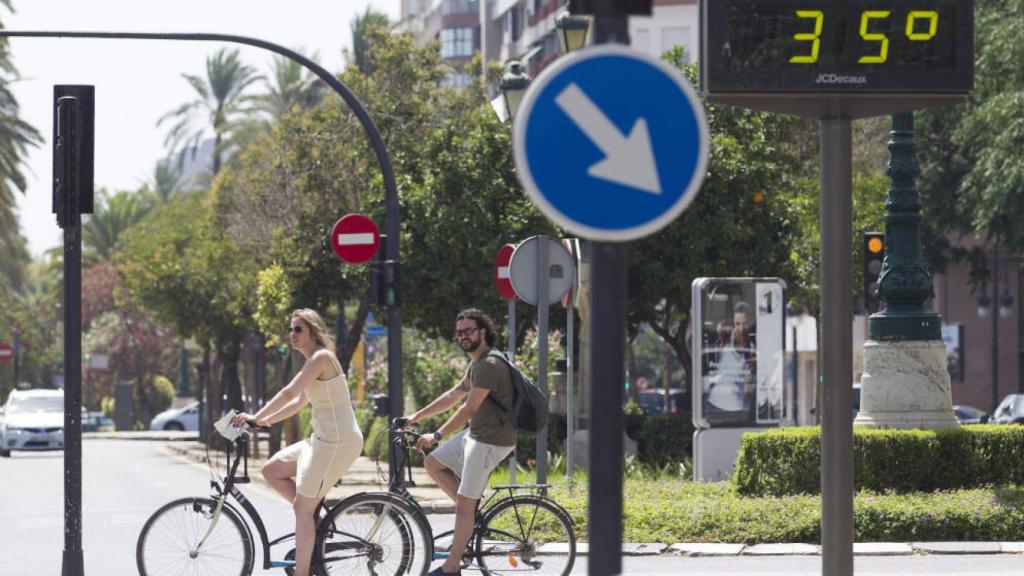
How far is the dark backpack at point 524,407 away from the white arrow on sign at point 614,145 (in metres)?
5.51

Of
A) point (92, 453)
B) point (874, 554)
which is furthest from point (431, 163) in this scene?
point (874, 554)

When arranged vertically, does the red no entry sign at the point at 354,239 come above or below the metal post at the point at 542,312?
above

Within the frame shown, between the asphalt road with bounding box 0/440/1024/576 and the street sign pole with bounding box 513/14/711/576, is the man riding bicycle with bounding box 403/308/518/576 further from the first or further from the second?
the street sign pole with bounding box 513/14/711/576

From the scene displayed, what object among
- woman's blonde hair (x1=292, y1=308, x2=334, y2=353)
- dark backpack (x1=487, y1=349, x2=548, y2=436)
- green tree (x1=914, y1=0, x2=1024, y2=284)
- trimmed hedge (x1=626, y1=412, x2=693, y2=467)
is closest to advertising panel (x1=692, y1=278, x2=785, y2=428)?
trimmed hedge (x1=626, y1=412, x2=693, y2=467)

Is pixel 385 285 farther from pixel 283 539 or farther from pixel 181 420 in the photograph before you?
pixel 181 420

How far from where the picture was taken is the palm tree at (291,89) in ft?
217

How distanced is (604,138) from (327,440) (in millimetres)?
5474

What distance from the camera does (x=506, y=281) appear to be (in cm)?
1945

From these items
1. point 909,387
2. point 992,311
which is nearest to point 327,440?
point 909,387

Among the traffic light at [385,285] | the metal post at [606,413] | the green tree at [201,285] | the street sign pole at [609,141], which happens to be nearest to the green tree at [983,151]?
the green tree at [201,285]

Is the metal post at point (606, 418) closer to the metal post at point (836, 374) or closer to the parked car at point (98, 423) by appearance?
the metal post at point (836, 374)

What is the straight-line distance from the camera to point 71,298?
37.4 ft

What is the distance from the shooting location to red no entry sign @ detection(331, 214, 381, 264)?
20922mm

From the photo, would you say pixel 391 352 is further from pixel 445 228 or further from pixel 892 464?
pixel 445 228
